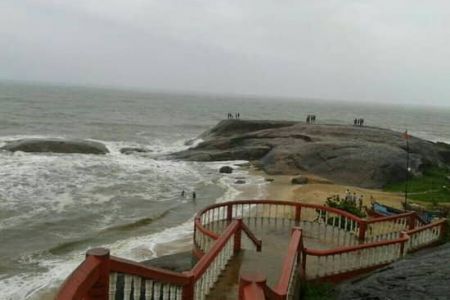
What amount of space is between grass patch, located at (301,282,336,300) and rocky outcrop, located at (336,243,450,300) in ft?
0.67

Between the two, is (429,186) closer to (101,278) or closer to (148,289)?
(148,289)

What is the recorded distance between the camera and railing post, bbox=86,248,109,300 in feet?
16.8

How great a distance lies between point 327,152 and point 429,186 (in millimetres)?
10108

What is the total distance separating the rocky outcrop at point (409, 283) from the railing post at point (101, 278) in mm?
6056

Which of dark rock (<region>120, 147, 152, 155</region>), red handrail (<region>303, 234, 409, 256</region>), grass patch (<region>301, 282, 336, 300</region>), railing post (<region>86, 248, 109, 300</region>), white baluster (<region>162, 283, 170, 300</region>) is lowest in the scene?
dark rock (<region>120, 147, 152, 155</region>)

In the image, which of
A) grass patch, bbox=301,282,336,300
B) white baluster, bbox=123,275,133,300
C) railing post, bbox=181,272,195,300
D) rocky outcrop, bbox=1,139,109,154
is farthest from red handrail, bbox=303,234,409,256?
rocky outcrop, bbox=1,139,109,154

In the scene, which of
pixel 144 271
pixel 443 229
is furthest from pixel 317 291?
pixel 443 229

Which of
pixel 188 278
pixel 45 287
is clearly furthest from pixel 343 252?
pixel 45 287

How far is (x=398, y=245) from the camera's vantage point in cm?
1352

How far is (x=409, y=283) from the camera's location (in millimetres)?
9531

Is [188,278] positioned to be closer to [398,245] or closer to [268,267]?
[268,267]

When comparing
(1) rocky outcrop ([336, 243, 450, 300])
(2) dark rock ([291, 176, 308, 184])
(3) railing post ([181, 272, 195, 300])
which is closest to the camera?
(3) railing post ([181, 272, 195, 300])

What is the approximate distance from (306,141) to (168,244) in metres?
29.0

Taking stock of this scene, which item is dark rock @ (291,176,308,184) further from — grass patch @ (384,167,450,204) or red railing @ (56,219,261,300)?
red railing @ (56,219,261,300)
